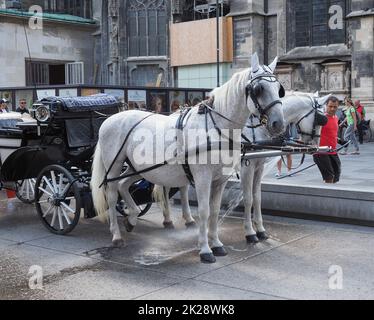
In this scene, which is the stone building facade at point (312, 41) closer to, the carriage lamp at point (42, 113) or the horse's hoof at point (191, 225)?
the horse's hoof at point (191, 225)

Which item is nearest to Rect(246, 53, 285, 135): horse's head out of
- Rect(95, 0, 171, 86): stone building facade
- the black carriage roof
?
the black carriage roof

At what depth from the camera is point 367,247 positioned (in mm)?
6766

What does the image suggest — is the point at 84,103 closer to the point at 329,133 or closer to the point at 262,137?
the point at 262,137

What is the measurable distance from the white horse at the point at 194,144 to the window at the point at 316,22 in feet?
60.3

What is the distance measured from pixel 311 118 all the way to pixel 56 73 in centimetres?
2725

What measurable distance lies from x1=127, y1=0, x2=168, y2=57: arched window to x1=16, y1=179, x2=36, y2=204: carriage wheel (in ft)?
66.5

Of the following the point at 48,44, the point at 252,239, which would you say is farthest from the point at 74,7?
the point at 252,239

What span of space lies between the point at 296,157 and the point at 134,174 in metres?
11.4

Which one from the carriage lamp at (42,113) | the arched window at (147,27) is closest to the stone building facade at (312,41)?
the arched window at (147,27)

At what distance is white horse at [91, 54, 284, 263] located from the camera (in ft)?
19.3

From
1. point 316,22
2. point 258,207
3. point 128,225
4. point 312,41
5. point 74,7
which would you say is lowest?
point 128,225

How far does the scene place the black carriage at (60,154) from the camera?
771 centimetres

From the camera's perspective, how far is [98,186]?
724cm

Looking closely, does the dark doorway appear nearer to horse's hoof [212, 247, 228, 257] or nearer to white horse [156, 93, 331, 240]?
white horse [156, 93, 331, 240]
